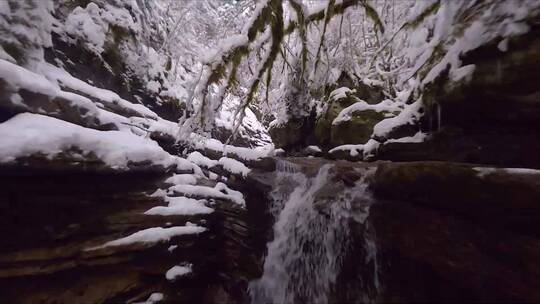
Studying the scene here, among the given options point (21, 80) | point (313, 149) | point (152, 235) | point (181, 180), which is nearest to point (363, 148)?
point (313, 149)

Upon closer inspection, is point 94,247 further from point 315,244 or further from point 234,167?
point 234,167

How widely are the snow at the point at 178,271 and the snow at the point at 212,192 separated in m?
1.32

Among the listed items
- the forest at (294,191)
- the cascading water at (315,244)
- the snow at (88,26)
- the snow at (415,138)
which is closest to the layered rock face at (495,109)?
the forest at (294,191)

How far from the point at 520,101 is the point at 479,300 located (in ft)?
7.46

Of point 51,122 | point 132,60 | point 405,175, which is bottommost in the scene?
point 405,175

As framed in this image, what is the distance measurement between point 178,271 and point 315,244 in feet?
7.64

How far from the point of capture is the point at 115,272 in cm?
353

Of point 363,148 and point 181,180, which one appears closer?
point 181,180

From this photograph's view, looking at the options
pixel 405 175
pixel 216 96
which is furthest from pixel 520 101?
pixel 216 96

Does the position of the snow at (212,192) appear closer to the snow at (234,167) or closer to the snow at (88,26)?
the snow at (234,167)

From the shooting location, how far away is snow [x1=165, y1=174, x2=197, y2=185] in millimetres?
4936

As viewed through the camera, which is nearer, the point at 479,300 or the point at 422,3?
the point at 479,300

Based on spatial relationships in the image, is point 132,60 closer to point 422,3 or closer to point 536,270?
point 422,3

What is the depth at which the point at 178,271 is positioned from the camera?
13.2 ft
